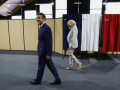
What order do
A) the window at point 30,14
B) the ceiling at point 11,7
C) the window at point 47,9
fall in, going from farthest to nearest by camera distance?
1. the window at point 30,14
2. the ceiling at point 11,7
3. the window at point 47,9

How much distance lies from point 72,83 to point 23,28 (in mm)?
3995

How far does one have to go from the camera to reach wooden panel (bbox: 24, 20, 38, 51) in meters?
5.38

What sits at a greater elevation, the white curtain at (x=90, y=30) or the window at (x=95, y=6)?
the window at (x=95, y=6)

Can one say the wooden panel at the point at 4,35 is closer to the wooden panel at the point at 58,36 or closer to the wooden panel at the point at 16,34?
the wooden panel at the point at 16,34

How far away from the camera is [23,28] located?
548cm

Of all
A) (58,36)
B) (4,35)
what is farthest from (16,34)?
(58,36)

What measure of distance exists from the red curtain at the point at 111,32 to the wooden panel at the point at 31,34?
115 inches

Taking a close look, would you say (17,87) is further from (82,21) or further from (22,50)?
(22,50)

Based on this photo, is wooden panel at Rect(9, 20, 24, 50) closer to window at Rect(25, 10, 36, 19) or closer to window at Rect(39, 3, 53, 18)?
window at Rect(39, 3, 53, 18)

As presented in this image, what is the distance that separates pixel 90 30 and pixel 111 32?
0.69 m

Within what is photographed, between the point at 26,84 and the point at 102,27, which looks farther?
the point at 102,27

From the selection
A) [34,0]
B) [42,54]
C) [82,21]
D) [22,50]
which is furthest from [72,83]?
[34,0]

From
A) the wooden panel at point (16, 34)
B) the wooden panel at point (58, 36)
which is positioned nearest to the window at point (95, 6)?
the wooden panel at point (58, 36)

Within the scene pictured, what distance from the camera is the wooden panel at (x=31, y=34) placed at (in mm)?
5383
